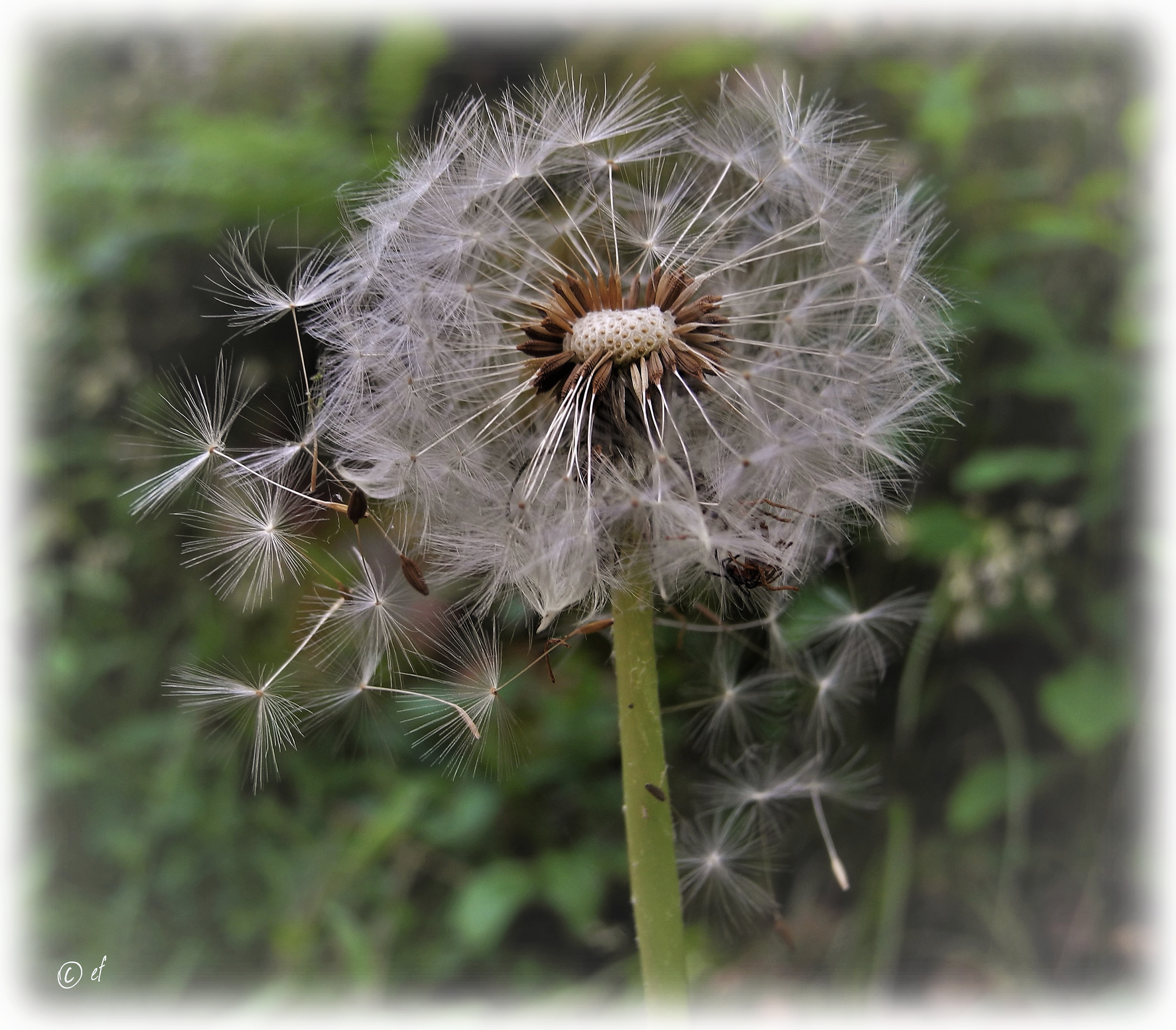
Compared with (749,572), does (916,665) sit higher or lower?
lower

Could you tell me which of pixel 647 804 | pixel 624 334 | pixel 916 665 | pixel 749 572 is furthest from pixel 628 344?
pixel 916 665

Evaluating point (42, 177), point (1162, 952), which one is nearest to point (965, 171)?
point (1162, 952)

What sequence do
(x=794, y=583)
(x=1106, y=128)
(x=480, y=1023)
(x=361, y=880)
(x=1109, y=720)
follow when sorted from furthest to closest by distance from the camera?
(x=1106, y=128)
(x=361, y=880)
(x=1109, y=720)
(x=480, y=1023)
(x=794, y=583)

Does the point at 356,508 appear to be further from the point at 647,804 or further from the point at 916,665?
the point at 916,665

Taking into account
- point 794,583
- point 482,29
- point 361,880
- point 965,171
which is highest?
point 482,29

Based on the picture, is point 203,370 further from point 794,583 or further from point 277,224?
point 794,583

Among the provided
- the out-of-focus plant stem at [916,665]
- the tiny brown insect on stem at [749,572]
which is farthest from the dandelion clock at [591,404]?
the out-of-focus plant stem at [916,665]
